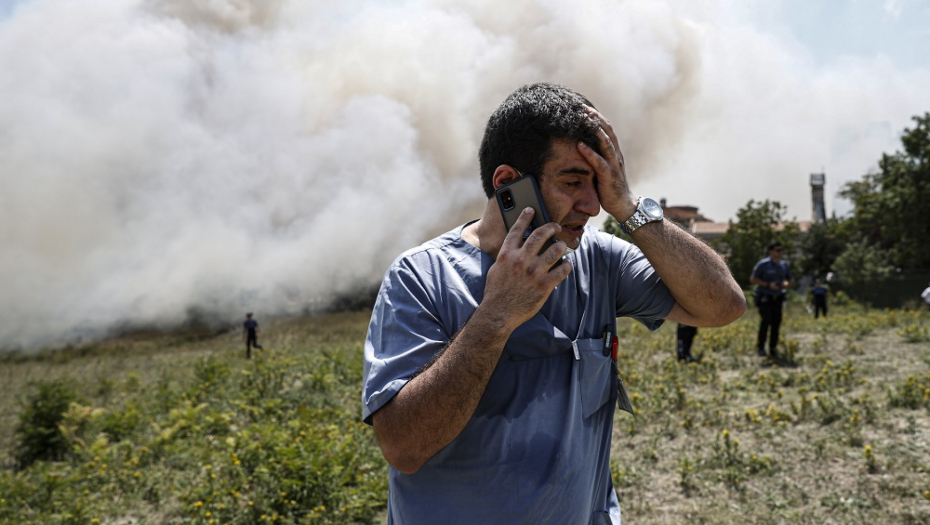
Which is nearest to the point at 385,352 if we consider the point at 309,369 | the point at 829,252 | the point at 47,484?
the point at 47,484

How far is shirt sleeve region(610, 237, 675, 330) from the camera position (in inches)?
63.7

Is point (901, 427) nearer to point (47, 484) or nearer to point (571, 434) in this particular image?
point (571, 434)

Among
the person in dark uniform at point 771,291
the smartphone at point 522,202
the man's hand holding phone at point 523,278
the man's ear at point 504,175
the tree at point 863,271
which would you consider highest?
the tree at point 863,271

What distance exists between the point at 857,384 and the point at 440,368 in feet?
21.0

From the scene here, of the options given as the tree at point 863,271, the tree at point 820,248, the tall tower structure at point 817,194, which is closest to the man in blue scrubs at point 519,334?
the tree at point 863,271

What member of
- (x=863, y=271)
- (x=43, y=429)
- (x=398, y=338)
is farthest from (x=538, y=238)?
(x=863, y=271)

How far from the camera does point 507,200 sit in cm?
139

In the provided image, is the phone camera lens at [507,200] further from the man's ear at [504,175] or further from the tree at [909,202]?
the tree at [909,202]

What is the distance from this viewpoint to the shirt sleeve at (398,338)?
1.24 m

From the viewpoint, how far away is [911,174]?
99.1ft

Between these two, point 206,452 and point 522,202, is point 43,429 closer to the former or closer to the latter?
point 206,452

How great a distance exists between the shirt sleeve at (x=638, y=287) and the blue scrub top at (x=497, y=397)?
0.18 m

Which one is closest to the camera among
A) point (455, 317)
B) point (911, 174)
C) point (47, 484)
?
point (455, 317)

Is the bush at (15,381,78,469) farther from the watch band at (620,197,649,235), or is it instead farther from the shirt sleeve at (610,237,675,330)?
the watch band at (620,197,649,235)
